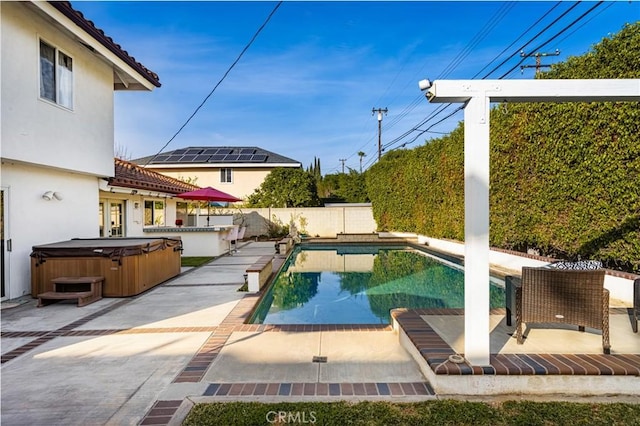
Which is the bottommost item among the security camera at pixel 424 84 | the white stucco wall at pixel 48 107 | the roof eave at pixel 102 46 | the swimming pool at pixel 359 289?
the swimming pool at pixel 359 289

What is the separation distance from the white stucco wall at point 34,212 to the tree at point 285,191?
50.3 feet

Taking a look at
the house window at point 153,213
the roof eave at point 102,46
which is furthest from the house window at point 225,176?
the roof eave at point 102,46

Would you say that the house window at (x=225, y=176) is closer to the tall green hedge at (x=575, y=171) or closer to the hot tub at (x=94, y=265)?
the tall green hedge at (x=575, y=171)

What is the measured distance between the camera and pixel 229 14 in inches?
428

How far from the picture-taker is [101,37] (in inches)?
360

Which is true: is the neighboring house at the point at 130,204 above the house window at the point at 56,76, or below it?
below

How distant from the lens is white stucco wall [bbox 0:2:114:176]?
703cm

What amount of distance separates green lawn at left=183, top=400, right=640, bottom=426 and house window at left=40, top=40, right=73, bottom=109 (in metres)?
8.53

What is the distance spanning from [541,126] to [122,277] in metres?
10.4

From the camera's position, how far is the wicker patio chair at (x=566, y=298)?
375 centimetres

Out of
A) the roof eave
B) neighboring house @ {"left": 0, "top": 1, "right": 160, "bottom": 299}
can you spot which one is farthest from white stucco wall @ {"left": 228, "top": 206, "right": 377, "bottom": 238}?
neighboring house @ {"left": 0, "top": 1, "right": 160, "bottom": 299}

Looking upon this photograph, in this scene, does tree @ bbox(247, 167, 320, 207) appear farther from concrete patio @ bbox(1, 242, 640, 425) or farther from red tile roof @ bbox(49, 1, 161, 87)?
concrete patio @ bbox(1, 242, 640, 425)

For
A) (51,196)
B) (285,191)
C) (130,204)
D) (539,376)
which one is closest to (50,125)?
(51,196)

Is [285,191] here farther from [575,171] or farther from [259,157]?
[575,171]
